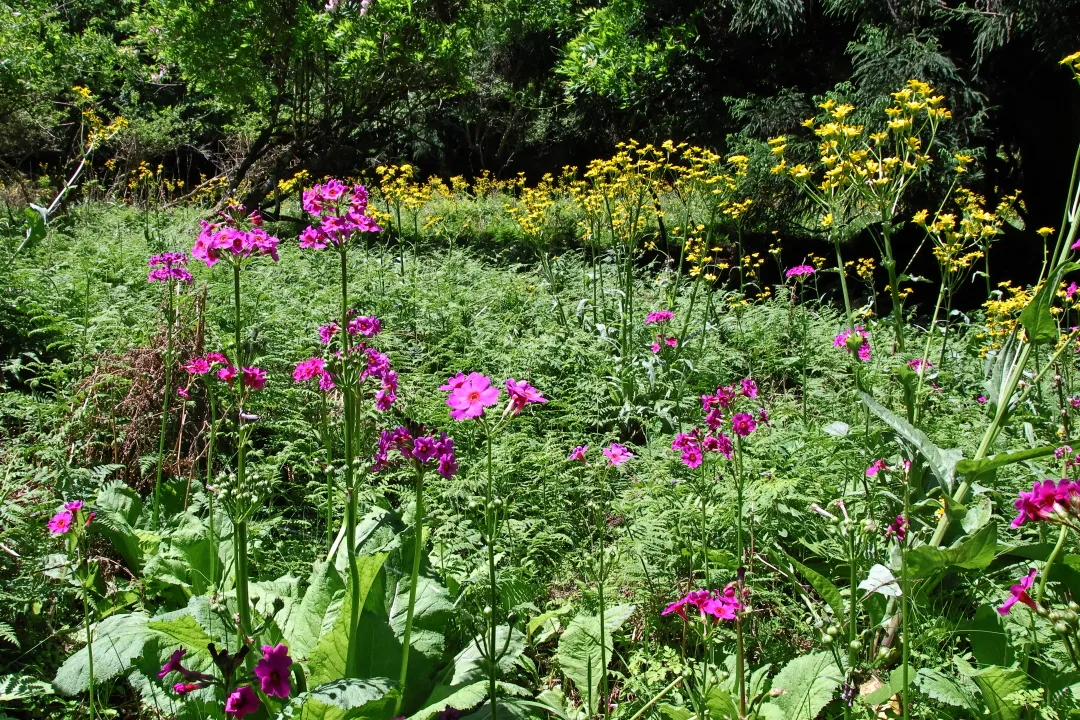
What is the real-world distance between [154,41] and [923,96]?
12710 mm

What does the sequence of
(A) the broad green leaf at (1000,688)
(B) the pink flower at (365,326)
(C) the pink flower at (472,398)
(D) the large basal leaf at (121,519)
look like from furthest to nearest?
(D) the large basal leaf at (121,519), (B) the pink flower at (365,326), (A) the broad green leaf at (1000,688), (C) the pink flower at (472,398)

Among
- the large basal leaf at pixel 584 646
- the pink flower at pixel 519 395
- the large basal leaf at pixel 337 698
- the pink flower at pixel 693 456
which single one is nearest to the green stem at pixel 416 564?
the large basal leaf at pixel 337 698

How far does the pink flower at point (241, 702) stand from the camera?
4.09ft

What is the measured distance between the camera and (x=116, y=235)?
7543 mm

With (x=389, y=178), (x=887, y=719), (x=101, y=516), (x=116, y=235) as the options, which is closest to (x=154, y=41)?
(x=116, y=235)

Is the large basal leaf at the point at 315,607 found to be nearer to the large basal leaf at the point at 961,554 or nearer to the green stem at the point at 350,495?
the green stem at the point at 350,495

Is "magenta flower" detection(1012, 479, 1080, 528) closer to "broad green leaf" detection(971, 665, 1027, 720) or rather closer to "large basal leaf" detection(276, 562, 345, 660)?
"broad green leaf" detection(971, 665, 1027, 720)

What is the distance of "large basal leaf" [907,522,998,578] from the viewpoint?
1.76 metres

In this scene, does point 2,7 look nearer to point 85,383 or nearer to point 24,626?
point 85,383

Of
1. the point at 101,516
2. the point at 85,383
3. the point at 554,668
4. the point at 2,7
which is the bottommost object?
the point at 554,668

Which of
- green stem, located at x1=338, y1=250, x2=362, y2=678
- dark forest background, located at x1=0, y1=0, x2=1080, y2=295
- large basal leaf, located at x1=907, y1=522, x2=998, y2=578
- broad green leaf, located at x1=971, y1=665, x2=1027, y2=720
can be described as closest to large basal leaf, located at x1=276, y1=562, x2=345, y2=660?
green stem, located at x1=338, y1=250, x2=362, y2=678

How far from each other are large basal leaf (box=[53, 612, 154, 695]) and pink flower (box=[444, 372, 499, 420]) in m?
1.13

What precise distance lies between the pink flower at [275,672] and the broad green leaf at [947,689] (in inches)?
57.2

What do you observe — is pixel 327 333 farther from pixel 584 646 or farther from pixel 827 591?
pixel 827 591
